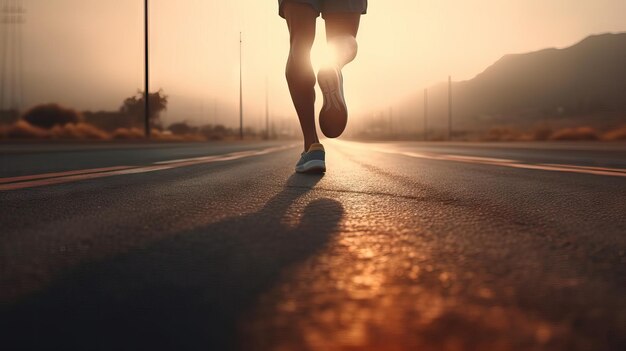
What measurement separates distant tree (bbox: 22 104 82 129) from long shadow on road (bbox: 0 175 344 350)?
47.8 metres

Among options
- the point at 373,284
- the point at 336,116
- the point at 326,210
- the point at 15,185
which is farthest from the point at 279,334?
the point at 336,116

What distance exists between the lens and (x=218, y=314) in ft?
1.65

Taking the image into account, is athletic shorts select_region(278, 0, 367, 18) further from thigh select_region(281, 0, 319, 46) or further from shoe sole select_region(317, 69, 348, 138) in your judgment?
shoe sole select_region(317, 69, 348, 138)

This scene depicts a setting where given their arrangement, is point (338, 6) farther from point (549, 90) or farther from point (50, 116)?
point (549, 90)

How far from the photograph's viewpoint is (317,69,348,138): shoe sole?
2.73m

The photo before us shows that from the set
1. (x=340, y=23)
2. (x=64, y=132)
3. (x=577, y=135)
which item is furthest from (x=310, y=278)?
(x=577, y=135)

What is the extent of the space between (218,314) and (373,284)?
8.2 inches

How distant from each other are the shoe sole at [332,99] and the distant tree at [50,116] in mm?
46149

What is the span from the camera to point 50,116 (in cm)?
4297

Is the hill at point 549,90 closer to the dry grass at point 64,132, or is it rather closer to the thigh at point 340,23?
the dry grass at point 64,132

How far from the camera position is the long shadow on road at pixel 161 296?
0.46 meters

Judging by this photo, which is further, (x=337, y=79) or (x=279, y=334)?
(x=337, y=79)

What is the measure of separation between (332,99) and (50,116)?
1892 inches

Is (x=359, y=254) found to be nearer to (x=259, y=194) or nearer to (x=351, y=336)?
(x=351, y=336)
